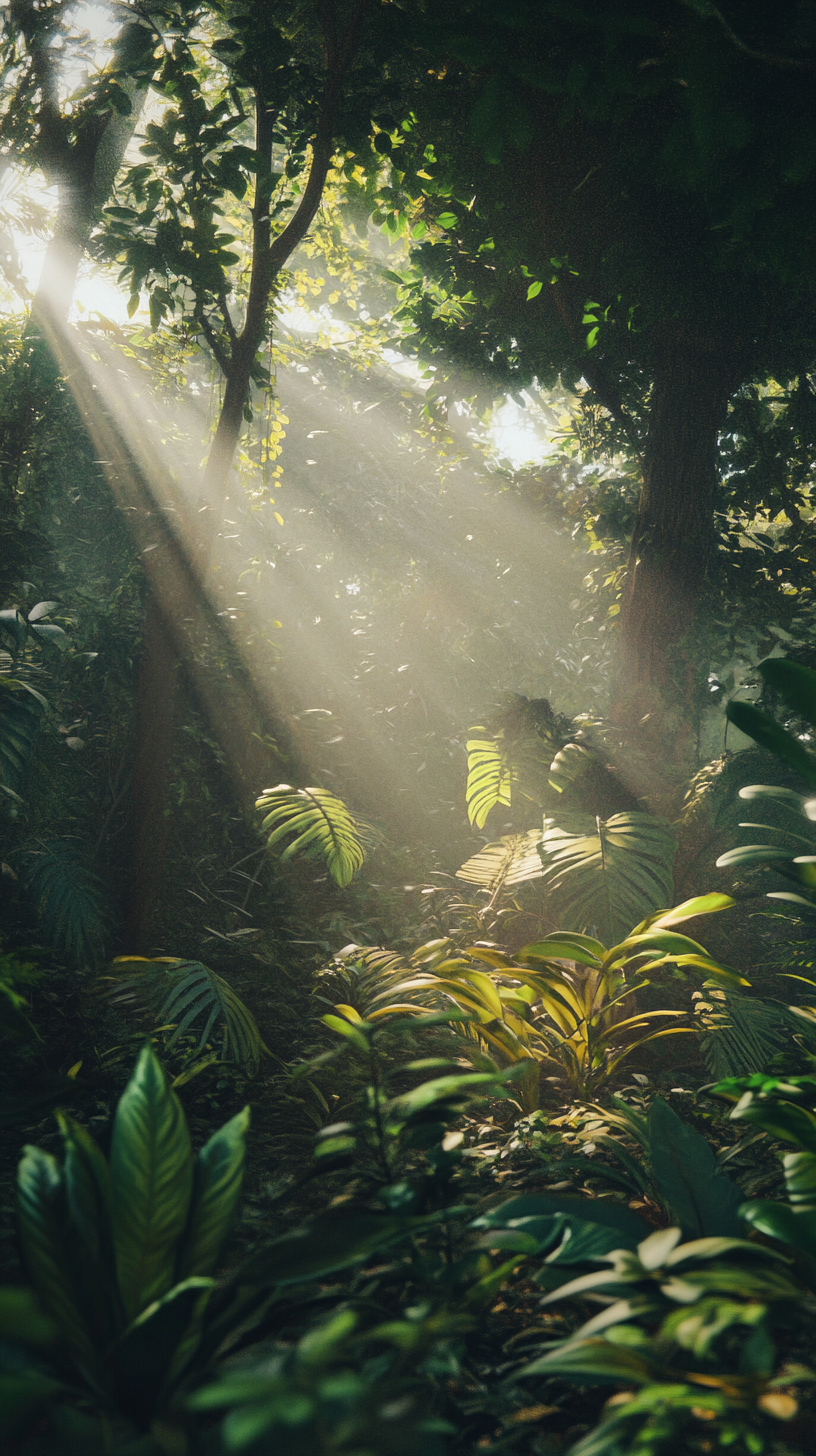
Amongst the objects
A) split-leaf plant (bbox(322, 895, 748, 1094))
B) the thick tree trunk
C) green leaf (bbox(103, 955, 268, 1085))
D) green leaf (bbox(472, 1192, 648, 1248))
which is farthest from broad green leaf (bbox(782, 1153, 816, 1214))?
the thick tree trunk

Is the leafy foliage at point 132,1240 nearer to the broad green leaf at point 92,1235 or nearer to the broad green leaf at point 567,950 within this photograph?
the broad green leaf at point 92,1235

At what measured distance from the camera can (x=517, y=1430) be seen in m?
0.75

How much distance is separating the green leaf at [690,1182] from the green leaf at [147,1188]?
0.72 meters

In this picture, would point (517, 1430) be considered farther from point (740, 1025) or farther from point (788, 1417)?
point (740, 1025)

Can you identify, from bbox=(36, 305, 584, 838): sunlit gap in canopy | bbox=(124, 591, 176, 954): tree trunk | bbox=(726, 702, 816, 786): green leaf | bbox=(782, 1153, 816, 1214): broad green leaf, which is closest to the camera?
bbox=(782, 1153, 816, 1214): broad green leaf

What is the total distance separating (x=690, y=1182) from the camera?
1038 millimetres

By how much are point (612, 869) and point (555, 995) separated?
0.54 meters

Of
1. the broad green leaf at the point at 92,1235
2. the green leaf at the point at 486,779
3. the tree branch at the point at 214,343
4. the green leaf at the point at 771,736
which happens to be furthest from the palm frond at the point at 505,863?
the tree branch at the point at 214,343

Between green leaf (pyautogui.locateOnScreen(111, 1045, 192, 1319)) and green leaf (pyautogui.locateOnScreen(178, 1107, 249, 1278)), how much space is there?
0.04 feet

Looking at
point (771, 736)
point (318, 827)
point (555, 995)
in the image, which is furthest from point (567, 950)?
point (318, 827)

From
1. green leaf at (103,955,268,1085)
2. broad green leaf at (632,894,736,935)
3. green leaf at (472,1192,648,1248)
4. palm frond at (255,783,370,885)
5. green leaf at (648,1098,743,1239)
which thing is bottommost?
green leaf at (103,955,268,1085)

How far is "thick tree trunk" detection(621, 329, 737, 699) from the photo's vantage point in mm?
3428

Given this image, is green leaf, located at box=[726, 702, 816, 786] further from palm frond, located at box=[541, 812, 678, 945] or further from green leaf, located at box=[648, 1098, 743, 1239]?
palm frond, located at box=[541, 812, 678, 945]

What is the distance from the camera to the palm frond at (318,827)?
2.35 m
